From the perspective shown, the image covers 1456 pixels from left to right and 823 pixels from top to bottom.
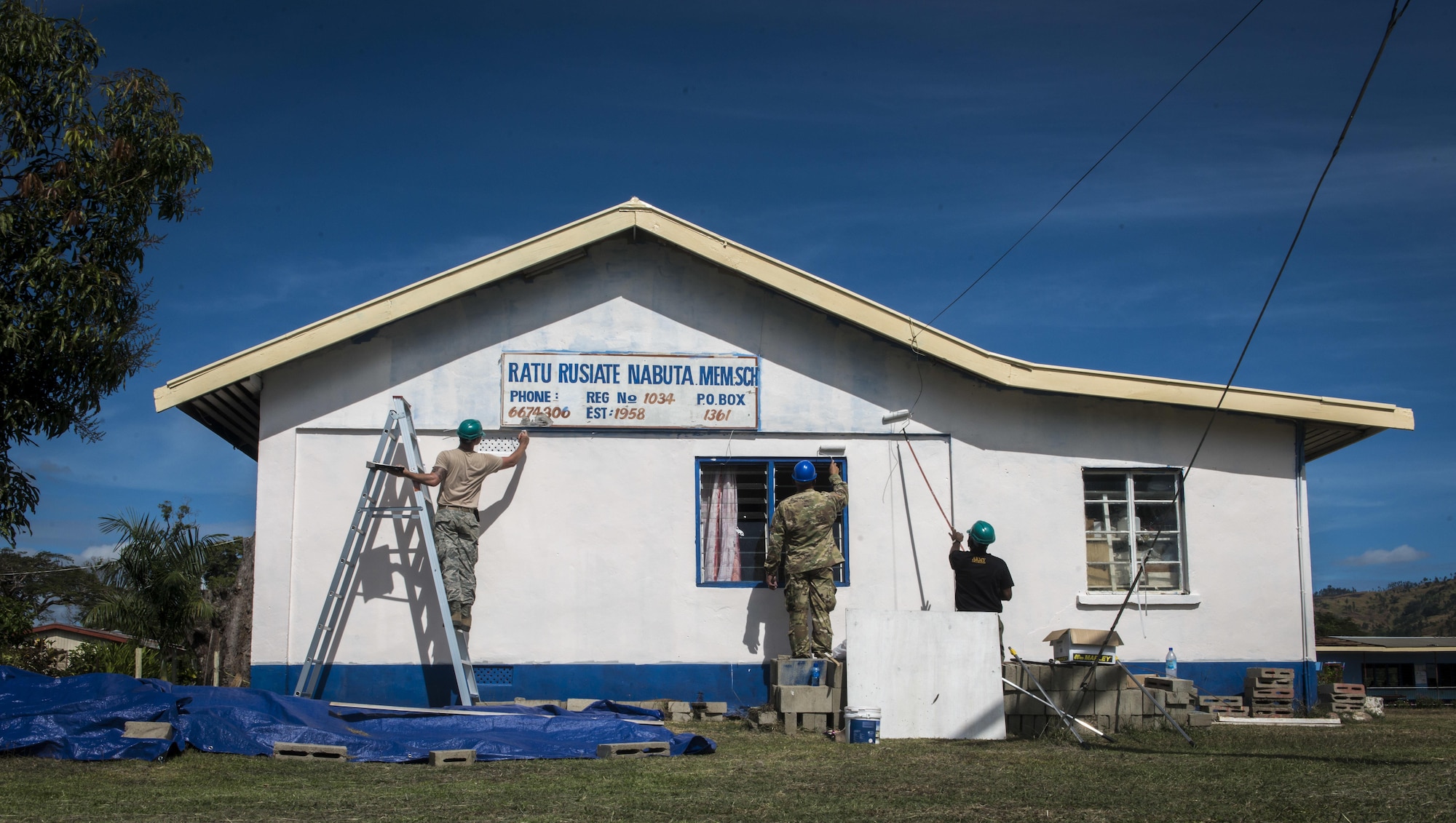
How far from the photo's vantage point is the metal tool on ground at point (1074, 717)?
955cm

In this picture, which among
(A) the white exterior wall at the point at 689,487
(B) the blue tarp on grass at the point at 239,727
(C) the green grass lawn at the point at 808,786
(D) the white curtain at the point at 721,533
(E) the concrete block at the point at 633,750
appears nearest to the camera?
(C) the green grass lawn at the point at 808,786

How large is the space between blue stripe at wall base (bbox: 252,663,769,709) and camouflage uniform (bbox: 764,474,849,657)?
0.90m

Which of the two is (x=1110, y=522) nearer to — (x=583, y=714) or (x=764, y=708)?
(x=764, y=708)

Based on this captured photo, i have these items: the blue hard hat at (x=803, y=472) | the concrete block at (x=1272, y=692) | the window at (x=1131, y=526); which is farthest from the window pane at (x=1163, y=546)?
the blue hard hat at (x=803, y=472)

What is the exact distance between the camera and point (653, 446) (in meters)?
12.0

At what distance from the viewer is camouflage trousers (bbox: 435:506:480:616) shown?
11047 millimetres

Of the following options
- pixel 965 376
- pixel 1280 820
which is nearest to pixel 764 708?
pixel 965 376

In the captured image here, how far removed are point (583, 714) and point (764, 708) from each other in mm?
1932

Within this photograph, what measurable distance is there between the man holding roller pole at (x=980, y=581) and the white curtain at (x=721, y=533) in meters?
2.32

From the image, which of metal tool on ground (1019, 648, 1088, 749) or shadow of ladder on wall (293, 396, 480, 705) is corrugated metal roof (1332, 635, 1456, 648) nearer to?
metal tool on ground (1019, 648, 1088, 749)

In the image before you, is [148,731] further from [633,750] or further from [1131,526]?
[1131,526]

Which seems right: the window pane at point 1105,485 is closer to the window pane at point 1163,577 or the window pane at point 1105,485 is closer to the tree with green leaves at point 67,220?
the window pane at point 1163,577

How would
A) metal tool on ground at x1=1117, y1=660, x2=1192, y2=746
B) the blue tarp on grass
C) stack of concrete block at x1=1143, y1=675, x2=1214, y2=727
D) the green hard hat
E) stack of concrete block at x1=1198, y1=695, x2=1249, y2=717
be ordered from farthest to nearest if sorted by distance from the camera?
stack of concrete block at x1=1198, y1=695, x2=1249, y2=717, the green hard hat, stack of concrete block at x1=1143, y1=675, x2=1214, y2=727, metal tool on ground at x1=1117, y1=660, x2=1192, y2=746, the blue tarp on grass

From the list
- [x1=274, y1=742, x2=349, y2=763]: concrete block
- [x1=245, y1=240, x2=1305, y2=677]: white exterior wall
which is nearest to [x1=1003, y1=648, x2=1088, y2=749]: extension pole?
[x1=245, y1=240, x2=1305, y2=677]: white exterior wall
